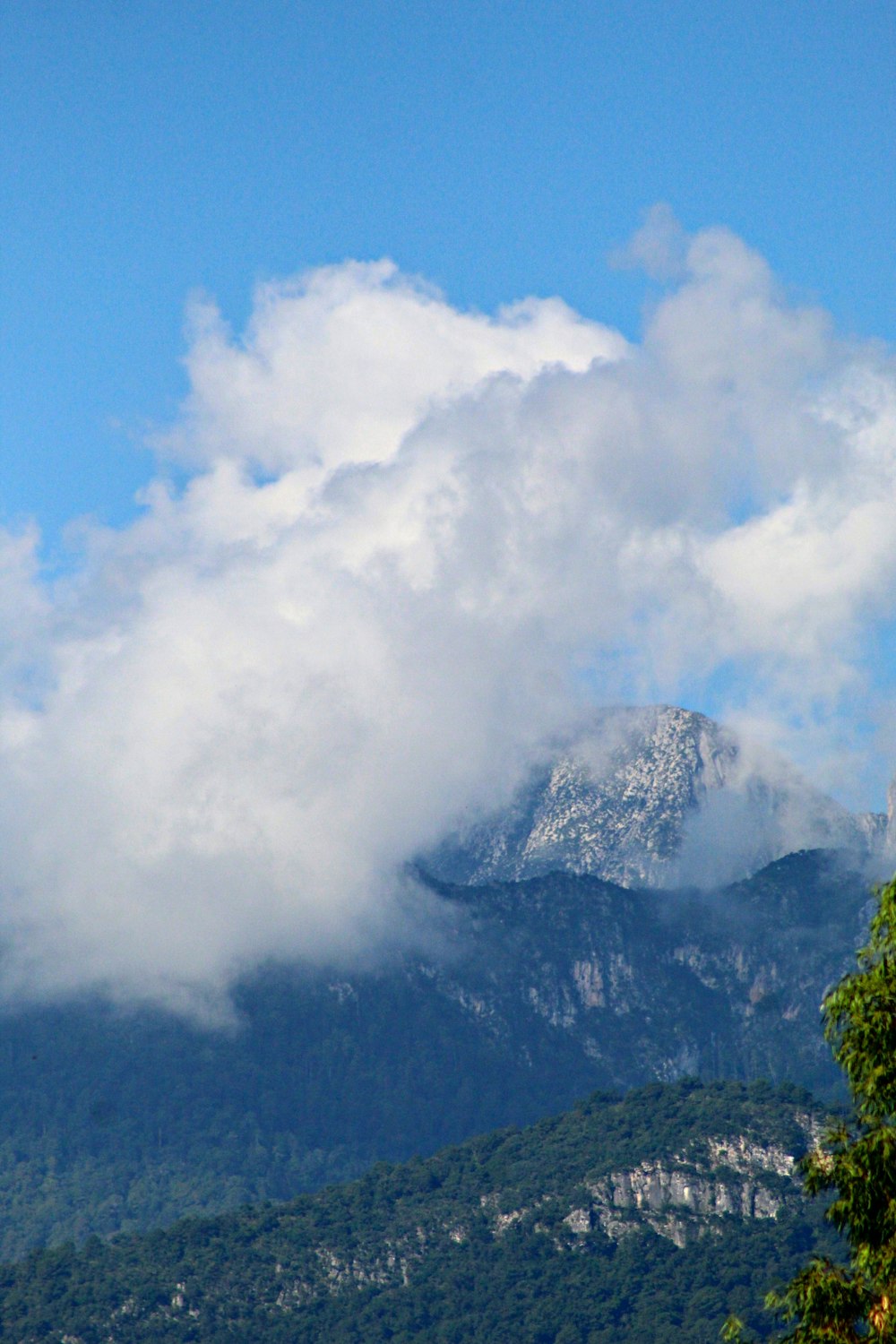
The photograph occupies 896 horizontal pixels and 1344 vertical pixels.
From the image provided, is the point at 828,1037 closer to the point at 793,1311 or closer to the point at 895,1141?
the point at 895,1141

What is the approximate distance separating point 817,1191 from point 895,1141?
368 cm

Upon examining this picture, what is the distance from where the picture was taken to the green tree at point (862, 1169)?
49844 millimetres

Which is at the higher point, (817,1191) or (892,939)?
(892,939)

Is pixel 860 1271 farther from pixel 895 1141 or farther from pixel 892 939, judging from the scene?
pixel 892 939

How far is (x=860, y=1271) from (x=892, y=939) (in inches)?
323

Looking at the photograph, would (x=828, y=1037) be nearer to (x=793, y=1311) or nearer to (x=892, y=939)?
(x=892, y=939)

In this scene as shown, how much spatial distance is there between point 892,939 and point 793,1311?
31.9ft

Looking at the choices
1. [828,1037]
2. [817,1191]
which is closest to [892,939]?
[828,1037]

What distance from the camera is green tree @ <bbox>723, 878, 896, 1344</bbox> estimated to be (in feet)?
164

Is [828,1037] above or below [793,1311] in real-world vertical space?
above

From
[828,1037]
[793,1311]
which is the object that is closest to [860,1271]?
[793,1311]

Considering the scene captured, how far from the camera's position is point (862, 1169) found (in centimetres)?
5062

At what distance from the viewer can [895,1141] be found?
50562 millimetres

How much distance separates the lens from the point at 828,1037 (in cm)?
5256
